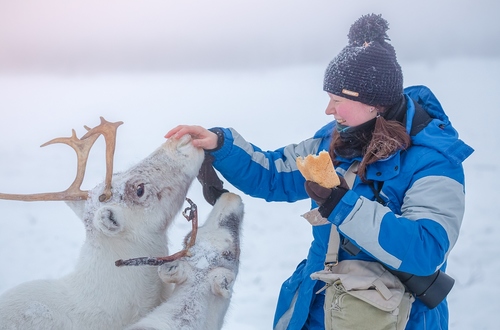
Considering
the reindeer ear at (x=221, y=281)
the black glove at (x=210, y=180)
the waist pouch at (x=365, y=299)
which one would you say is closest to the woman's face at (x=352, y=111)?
the waist pouch at (x=365, y=299)

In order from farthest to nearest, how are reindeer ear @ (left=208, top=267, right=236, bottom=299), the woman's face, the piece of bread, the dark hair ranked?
reindeer ear @ (left=208, top=267, right=236, bottom=299), the woman's face, the dark hair, the piece of bread

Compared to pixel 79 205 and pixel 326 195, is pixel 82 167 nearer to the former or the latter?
pixel 79 205

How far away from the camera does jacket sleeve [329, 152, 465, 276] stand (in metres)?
2.35

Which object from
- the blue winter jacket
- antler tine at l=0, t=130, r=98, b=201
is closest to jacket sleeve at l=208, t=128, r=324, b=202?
the blue winter jacket

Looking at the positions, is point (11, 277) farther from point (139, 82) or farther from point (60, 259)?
point (139, 82)

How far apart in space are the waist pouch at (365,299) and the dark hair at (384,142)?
455mm

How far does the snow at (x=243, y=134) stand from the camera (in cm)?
630

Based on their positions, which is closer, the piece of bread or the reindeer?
the piece of bread

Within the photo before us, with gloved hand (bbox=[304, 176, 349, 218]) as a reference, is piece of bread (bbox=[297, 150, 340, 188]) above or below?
above

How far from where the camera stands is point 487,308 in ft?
18.7

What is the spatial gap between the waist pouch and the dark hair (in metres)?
0.46

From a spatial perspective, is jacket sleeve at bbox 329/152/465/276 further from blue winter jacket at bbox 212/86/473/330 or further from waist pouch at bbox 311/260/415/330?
waist pouch at bbox 311/260/415/330

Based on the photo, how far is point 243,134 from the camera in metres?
10.7

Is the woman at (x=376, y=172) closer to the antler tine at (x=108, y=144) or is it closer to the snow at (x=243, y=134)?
the antler tine at (x=108, y=144)
